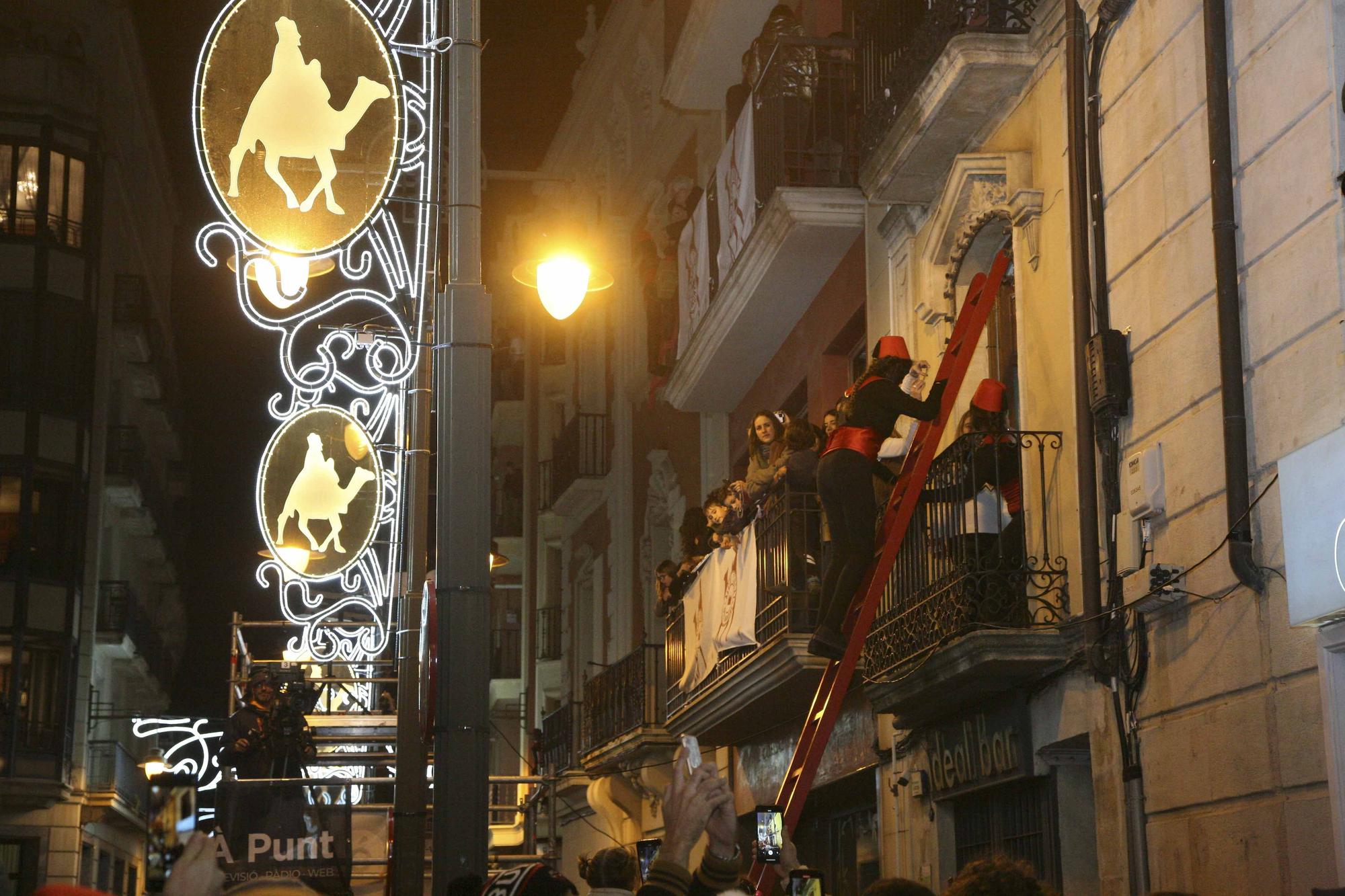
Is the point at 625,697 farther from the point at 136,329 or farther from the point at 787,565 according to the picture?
the point at 136,329

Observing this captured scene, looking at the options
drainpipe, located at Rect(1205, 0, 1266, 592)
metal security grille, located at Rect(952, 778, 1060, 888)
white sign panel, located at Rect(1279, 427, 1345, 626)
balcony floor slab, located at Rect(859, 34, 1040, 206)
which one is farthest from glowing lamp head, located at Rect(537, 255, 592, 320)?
white sign panel, located at Rect(1279, 427, 1345, 626)

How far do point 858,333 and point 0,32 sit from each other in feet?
88.9

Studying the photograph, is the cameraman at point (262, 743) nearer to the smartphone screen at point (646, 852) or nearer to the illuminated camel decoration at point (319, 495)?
the illuminated camel decoration at point (319, 495)

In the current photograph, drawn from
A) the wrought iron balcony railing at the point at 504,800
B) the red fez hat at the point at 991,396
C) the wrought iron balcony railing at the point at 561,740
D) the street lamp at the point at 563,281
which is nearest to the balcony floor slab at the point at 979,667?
the red fez hat at the point at 991,396

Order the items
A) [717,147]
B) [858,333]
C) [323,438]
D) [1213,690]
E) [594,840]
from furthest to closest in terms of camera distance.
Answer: [594,840] < [717,147] < [858,333] < [323,438] < [1213,690]

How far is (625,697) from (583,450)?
630cm

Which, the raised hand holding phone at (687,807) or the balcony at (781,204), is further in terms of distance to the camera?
the balcony at (781,204)

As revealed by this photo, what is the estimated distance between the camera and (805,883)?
486 centimetres

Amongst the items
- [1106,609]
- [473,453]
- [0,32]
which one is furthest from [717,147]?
[0,32]

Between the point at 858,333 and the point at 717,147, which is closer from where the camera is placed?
the point at 858,333

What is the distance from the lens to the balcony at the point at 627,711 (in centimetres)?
2098

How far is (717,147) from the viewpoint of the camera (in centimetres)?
2180

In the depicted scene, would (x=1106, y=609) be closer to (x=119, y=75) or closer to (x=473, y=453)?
(x=473, y=453)

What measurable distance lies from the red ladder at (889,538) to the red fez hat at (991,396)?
2.65ft
